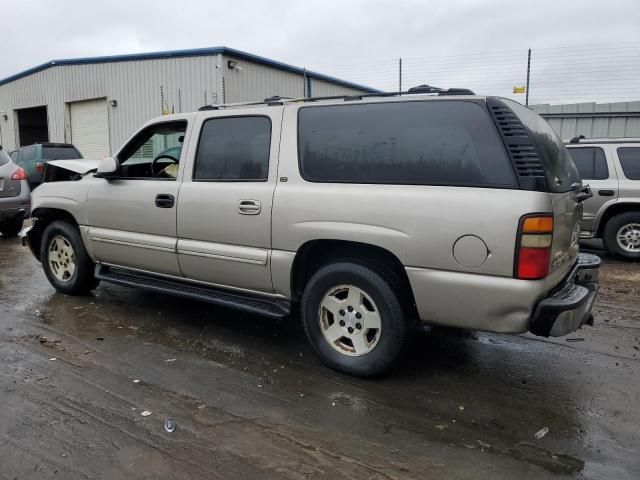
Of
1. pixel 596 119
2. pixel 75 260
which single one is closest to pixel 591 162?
pixel 75 260

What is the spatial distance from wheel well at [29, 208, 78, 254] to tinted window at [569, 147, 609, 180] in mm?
7061

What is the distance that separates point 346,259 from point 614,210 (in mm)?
6000

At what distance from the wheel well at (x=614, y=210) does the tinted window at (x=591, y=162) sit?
47 cm

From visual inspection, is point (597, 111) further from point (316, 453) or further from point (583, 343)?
point (316, 453)

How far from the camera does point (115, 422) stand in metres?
3.00

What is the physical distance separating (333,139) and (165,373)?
2.02 meters

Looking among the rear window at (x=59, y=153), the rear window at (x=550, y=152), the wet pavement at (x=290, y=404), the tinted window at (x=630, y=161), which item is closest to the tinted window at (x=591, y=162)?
the tinted window at (x=630, y=161)

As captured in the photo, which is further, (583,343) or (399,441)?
(583,343)

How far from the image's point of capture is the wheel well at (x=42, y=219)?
214 inches

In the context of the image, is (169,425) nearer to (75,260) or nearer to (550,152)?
(550,152)

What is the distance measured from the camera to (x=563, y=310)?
3021mm

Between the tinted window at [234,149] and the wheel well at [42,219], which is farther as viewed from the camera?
the wheel well at [42,219]

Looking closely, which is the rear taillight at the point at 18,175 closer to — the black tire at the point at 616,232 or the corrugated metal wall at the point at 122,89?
the corrugated metal wall at the point at 122,89

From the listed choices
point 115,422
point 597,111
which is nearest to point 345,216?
point 115,422
